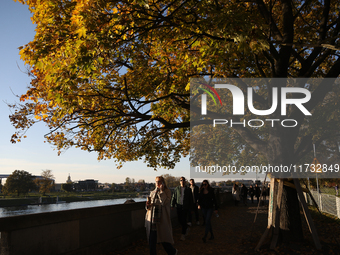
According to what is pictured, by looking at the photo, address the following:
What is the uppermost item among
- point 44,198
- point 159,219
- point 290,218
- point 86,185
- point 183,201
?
point 159,219

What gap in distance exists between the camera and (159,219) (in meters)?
5.96

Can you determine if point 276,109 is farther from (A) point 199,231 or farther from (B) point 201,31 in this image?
(A) point 199,231

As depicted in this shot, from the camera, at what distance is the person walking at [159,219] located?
591cm

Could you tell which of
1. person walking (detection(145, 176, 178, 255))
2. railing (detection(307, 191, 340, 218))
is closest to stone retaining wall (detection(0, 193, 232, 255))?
person walking (detection(145, 176, 178, 255))

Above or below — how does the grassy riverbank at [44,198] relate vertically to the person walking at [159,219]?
below

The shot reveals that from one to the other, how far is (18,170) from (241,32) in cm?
13513

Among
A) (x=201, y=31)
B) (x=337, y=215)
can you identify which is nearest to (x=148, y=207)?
(x=201, y=31)

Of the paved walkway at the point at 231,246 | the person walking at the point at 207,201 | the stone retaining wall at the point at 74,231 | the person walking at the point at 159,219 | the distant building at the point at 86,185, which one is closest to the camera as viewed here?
the stone retaining wall at the point at 74,231

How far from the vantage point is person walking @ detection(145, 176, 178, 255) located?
5.91 m

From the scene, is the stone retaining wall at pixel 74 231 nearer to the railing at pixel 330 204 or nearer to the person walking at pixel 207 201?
the person walking at pixel 207 201

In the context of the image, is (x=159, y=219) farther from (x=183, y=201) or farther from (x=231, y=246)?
(x=183, y=201)

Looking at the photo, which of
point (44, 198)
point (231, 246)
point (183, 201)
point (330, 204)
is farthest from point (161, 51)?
point (44, 198)

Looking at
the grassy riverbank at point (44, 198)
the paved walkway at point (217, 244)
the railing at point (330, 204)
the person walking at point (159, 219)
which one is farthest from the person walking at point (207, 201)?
the grassy riverbank at point (44, 198)

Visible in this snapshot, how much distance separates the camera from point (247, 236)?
9.33 meters
